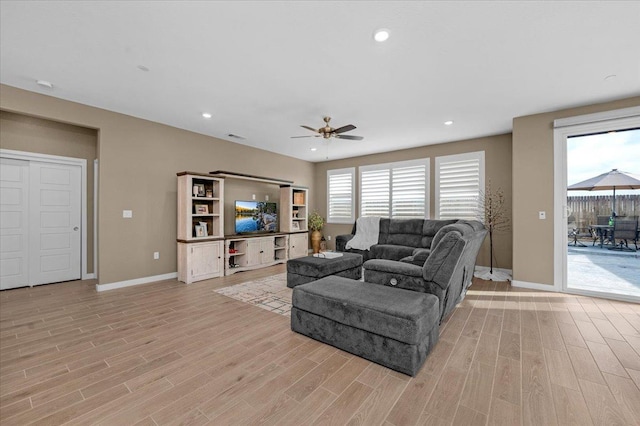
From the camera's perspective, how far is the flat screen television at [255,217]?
5.90 meters

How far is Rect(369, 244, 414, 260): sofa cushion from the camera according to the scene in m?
5.33

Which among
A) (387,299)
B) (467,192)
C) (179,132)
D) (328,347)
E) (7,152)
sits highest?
(179,132)

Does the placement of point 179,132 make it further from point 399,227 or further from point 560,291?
point 560,291

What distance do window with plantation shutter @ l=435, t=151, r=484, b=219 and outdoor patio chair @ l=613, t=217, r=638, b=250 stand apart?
2032 mm

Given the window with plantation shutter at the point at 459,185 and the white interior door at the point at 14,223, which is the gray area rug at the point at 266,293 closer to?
the white interior door at the point at 14,223

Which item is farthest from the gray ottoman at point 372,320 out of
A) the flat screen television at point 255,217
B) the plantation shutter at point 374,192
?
the plantation shutter at point 374,192

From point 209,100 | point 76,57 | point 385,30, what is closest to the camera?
point 385,30

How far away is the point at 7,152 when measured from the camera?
4168 mm

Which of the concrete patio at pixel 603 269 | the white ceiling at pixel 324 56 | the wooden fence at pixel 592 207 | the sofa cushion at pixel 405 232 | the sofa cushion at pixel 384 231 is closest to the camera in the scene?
the white ceiling at pixel 324 56

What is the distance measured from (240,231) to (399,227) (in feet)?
11.8

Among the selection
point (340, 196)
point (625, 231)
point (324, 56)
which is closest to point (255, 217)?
point (340, 196)

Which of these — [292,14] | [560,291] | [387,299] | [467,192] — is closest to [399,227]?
[467,192]

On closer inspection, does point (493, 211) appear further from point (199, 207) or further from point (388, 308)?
point (199, 207)

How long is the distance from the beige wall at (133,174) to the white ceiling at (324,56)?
0.26 meters
